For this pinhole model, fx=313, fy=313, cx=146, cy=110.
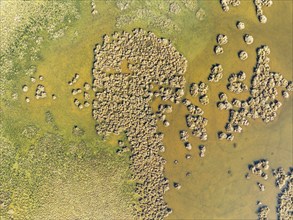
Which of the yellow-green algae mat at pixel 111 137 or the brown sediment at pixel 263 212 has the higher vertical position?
the yellow-green algae mat at pixel 111 137

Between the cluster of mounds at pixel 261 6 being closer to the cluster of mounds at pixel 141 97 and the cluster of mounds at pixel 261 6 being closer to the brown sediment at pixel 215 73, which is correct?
the brown sediment at pixel 215 73

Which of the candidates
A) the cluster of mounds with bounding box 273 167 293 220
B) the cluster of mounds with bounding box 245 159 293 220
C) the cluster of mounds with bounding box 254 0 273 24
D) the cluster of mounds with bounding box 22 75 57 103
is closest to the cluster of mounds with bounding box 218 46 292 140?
the cluster of mounds with bounding box 254 0 273 24

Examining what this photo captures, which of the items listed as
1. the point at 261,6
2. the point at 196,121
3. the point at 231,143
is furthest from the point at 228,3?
the point at 231,143

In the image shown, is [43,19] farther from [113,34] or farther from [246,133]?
[246,133]

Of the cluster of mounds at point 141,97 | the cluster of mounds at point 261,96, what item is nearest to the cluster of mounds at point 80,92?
the cluster of mounds at point 141,97

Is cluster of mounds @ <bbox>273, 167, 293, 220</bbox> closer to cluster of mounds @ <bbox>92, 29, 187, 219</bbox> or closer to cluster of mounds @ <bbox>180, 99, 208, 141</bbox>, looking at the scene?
cluster of mounds @ <bbox>180, 99, 208, 141</bbox>

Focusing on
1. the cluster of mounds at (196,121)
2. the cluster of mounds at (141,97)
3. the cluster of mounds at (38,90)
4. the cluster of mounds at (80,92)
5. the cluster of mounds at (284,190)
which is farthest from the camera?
the cluster of mounds at (284,190)
